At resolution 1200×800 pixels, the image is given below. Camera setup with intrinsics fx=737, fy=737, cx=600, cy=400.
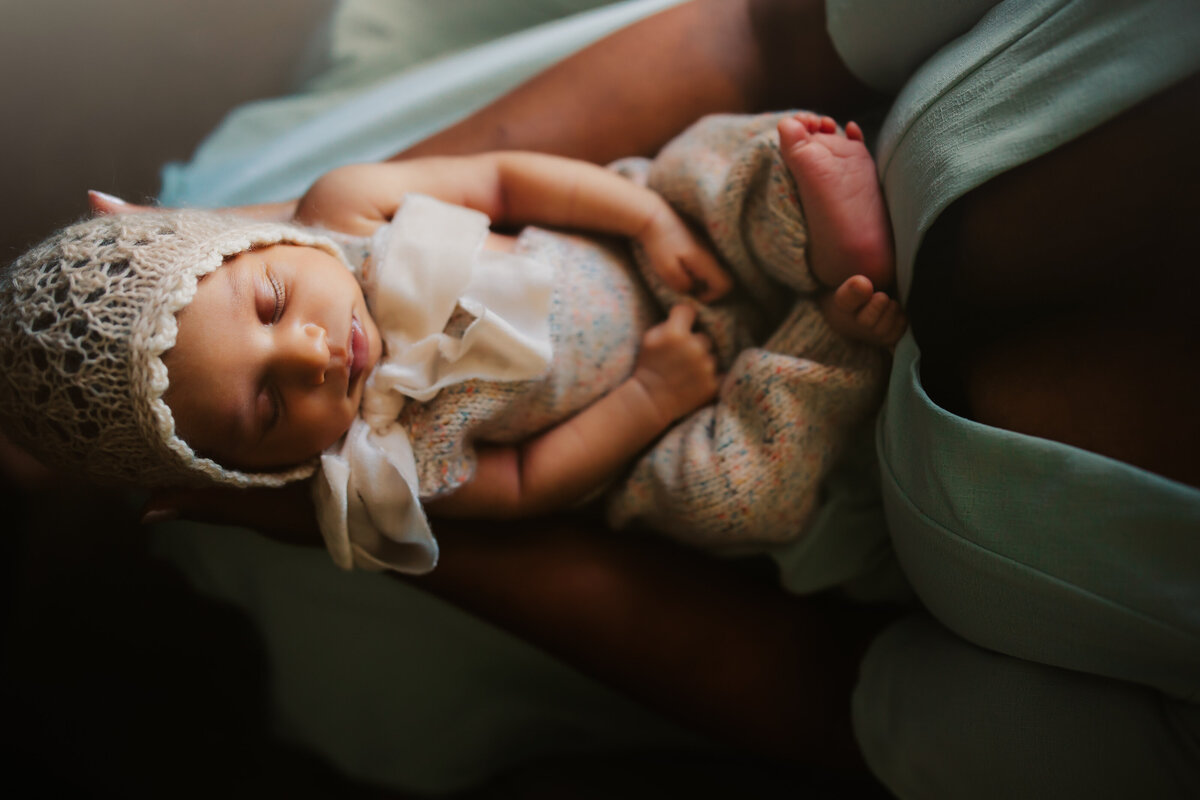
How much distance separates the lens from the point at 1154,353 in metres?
0.52

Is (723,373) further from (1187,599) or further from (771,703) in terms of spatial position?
(1187,599)

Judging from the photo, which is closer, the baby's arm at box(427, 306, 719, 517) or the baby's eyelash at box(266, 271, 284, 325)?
the baby's eyelash at box(266, 271, 284, 325)

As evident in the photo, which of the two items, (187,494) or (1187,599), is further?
(187,494)

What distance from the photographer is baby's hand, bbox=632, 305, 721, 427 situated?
82cm

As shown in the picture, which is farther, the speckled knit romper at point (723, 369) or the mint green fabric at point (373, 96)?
the mint green fabric at point (373, 96)

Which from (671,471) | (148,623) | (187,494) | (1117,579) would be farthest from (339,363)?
(148,623)

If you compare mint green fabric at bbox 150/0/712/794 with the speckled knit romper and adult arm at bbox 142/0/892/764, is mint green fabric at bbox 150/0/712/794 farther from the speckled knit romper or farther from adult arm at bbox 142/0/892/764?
the speckled knit romper

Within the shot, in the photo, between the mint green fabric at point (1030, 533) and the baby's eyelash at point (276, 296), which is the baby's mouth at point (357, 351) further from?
the mint green fabric at point (1030, 533)

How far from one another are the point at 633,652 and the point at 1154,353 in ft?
1.80

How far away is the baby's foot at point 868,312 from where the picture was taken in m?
0.65

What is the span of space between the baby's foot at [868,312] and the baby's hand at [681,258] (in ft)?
0.53

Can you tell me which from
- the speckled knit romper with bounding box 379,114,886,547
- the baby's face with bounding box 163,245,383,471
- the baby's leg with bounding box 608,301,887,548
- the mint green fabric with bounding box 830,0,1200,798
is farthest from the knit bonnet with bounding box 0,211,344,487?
the mint green fabric with bounding box 830,0,1200,798

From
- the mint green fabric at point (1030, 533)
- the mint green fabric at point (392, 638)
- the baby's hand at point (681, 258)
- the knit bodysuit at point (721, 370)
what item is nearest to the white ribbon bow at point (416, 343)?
the knit bodysuit at point (721, 370)

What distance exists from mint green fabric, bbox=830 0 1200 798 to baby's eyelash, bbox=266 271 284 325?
0.55 m
